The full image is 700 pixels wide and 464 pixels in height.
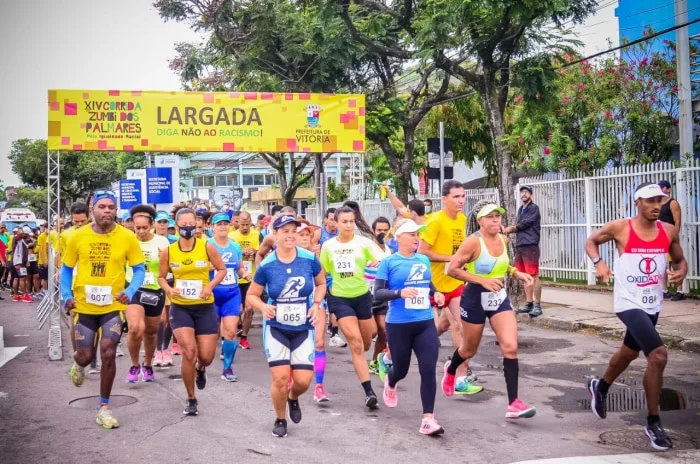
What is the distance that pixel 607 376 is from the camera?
6.87 metres

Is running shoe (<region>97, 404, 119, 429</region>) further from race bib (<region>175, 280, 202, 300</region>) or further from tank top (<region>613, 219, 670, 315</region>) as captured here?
tank top (<region>613, 219, 670, 315</region>)

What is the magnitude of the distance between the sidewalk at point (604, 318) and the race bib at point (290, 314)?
6.15 meters

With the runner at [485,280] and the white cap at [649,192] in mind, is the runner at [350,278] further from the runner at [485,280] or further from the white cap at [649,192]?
the white cap at [649,192]

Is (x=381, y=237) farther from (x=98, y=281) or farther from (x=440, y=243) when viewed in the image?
(x=98, y=281)

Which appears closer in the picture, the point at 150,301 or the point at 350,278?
the point at 350,278

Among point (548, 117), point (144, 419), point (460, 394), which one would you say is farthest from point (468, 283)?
point (548, 117)

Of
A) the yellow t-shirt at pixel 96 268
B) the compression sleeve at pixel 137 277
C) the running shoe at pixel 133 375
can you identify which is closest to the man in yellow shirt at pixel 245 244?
the running shoe at pixel 133 375

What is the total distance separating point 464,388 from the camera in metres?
8.25

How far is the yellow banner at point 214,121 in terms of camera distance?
46.3 feet

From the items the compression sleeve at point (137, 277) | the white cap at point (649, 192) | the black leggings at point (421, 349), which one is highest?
the white cap at point (649, 192)

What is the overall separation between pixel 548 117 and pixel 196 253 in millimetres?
13034

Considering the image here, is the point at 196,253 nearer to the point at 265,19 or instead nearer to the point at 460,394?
the point at 460,394

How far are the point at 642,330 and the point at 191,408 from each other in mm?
4075

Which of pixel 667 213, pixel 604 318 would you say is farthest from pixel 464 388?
pixel 667 213
